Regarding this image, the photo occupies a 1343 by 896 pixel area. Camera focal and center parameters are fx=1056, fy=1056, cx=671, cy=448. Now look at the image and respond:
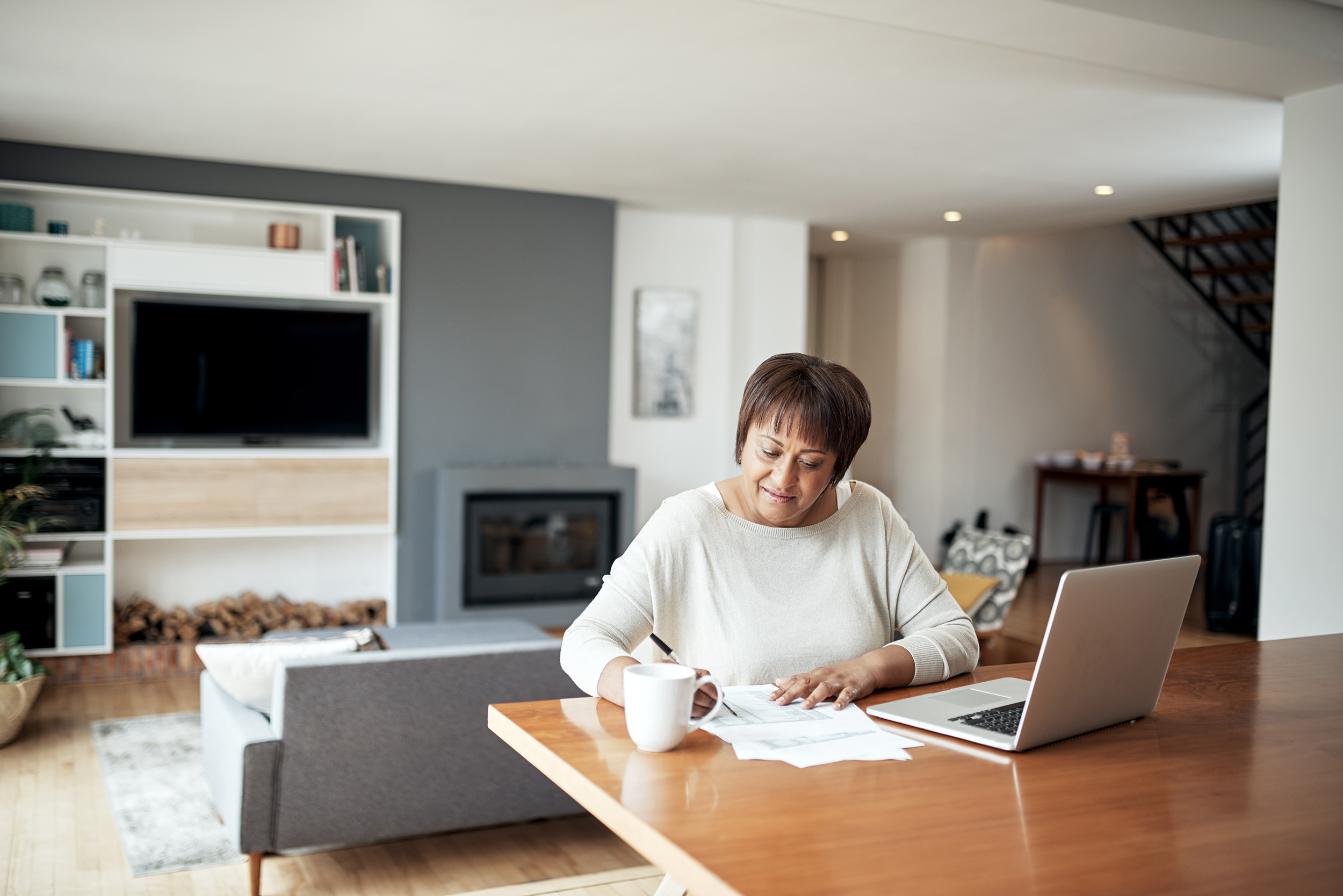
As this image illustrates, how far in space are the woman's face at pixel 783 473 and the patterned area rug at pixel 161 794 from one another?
2.15 meters

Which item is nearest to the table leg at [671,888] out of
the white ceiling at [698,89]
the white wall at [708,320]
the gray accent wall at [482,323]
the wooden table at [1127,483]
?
the white ceiling at [698,89]

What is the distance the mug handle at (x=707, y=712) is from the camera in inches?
47.1

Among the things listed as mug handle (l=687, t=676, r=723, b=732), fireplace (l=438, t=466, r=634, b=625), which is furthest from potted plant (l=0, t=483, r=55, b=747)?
mug handle (l=687, t=676, r=723, b=732)

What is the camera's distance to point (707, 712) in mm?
1268

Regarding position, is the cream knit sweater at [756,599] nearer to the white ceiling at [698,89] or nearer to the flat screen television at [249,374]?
the white ceiling at [698,89]

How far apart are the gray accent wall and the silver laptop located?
176 inches

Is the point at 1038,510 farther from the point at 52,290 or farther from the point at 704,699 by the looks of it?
the point at 704,699

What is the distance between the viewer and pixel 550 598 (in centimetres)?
566

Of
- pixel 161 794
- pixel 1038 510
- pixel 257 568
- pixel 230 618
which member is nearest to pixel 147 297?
pixel 257 568

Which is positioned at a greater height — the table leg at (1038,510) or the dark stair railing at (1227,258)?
the dark stair railing at (1227,258)

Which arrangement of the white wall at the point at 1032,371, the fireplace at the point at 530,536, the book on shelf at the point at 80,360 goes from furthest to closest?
1. the white wall at the point at 1032,371
2. the fireplace at the point at 530,536
3. the book on shelf at the point at 80,360

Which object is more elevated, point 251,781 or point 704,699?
point 704,699

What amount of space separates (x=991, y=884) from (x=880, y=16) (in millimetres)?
2489

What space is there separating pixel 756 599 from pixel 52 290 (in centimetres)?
444
